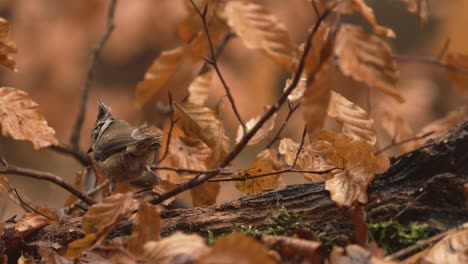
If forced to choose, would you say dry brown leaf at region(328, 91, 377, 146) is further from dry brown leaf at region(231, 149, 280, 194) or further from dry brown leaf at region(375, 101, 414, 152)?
dry brown leaf at region(375, 101, 414, 152)

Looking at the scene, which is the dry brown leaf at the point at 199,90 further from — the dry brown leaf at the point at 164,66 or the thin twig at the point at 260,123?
the dry brown leaf at the point at 164,66

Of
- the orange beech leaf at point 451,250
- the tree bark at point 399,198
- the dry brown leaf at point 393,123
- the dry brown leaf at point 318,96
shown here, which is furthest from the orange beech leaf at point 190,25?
the dry brown leaf at point 393,123

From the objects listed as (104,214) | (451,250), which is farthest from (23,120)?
(451,250)

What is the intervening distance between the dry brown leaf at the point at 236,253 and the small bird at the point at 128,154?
888 mm

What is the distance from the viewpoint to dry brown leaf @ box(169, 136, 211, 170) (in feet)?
4.90

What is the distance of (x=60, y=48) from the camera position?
165 inches

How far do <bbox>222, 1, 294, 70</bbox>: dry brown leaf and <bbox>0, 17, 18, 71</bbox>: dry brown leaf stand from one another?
1.44 ft

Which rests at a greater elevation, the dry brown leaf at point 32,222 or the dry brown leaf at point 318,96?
the dry brown leaf at point 32,222

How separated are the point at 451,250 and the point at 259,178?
1.83ft

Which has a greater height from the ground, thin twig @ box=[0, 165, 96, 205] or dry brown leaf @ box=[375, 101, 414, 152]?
dry brown leaf @ box=[375, 101, 414, 152]

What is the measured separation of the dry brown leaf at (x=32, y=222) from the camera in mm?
1380

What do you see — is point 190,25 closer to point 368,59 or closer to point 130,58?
point 368,59

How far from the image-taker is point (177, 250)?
0.91 m

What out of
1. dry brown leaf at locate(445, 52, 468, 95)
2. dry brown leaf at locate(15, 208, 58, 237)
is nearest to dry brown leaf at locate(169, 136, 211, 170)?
dry brown leaf at locate(15, 208, 58, 237)
